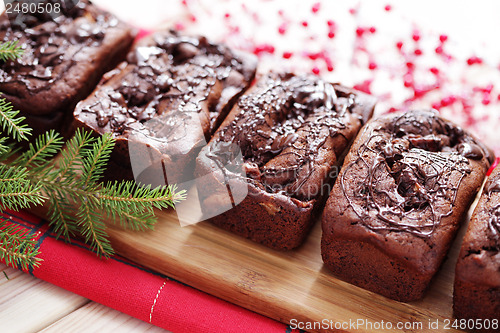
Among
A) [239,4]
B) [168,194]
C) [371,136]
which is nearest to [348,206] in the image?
[371,136]

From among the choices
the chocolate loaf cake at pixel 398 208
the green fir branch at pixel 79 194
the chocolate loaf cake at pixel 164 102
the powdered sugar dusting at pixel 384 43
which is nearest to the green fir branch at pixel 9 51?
the green fir branch at pixel 79 194

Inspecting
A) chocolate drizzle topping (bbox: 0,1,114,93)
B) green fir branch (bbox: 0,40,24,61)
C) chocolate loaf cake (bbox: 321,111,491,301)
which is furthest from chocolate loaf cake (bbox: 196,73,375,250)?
green fir branch (bbox: 0,40,24,61)

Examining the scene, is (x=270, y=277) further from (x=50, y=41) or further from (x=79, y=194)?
(x=50, y=41)

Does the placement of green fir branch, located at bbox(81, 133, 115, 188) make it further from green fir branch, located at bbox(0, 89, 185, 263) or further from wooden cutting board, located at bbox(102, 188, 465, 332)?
wooden cutting board, located at bbox(102, 188, 465, 332)

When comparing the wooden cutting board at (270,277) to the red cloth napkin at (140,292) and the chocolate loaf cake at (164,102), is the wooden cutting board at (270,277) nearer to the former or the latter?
the red cloth napkin at (140,292)

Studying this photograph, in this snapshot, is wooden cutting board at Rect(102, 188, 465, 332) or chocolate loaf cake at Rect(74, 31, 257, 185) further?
chocolate loaf cake at Rect(74, 31, 257, 185)

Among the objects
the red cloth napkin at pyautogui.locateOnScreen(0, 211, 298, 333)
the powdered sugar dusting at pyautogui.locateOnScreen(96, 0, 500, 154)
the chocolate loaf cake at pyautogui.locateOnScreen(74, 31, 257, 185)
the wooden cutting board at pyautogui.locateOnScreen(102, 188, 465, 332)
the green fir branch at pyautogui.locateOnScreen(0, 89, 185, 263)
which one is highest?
the powdered sugar dusting at pyautogui.locateOnScreen(96, 0, 500, 154)
